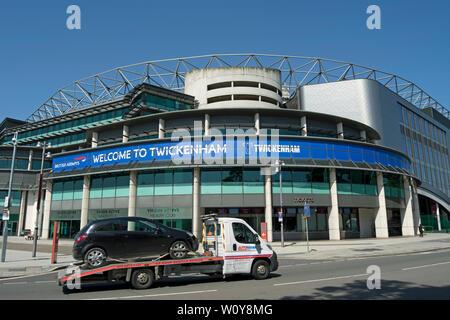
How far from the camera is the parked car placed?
10.8 meters

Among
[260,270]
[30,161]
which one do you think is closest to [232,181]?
[260,270]

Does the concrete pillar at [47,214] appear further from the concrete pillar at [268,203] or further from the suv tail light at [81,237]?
the suv tail light at [81,237]

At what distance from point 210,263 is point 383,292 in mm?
5514

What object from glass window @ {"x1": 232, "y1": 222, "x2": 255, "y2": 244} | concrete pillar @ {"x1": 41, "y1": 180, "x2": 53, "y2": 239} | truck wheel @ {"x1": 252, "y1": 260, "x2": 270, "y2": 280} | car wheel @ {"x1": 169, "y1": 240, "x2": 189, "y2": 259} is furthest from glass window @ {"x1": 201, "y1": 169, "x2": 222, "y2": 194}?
concrete pillar @ {"x1": 41, "y1": 180, "x2": 53, "y2": 239}

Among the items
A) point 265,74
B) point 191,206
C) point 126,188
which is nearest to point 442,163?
point 265,74

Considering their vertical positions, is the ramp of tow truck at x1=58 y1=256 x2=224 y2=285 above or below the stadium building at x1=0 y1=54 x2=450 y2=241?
below

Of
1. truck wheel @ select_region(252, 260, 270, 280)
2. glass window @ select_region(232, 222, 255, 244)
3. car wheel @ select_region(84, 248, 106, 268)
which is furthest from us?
glass window @ select_region(232, 222, 255, 244)

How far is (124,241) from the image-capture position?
36.1 feet

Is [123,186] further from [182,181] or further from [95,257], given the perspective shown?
[95,257]

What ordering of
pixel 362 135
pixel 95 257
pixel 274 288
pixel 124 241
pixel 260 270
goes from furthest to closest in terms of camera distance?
1. pixel 362 135
2. pixel 260 270
3. pixel 124 241
4. pixel 95 257
5. pixel 274 288

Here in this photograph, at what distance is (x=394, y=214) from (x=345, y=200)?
12869mm

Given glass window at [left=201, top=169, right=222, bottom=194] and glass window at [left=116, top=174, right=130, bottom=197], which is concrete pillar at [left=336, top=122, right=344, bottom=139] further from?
glass window at [left=116, top=174, right=130, bottom=197]
